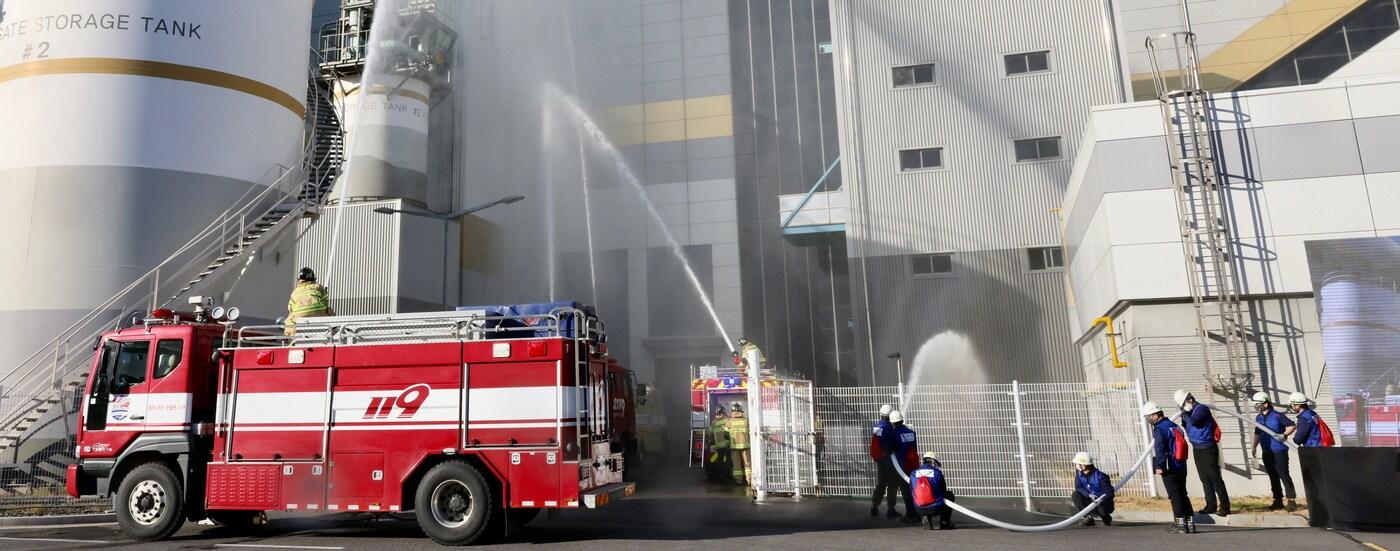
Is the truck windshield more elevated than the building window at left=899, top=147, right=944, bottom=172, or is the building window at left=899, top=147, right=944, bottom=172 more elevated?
the building window at left=899, top=147, right=944, bottom=172

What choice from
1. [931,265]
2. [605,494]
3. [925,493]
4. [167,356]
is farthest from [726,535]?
[931,265]

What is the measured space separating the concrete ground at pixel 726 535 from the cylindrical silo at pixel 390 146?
22.7 meters

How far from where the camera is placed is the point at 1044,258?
22.8m

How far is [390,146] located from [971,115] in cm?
2347

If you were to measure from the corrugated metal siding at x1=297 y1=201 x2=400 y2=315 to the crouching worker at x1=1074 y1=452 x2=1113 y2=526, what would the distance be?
2413 cm

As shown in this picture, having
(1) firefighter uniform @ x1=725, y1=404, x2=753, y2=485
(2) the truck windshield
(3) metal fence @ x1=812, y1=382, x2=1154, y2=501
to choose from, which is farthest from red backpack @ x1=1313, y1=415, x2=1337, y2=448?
(2) the truck windshield

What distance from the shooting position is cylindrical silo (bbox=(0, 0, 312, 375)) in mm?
16438

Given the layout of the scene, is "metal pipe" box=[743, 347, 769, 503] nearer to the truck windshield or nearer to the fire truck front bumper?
the fire truck front bumper

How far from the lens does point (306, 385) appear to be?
Result: 976cm

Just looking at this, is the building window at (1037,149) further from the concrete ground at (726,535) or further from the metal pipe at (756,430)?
the metal pipe at (756,430)

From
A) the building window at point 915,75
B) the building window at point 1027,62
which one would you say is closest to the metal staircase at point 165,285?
the building window at point 915,75

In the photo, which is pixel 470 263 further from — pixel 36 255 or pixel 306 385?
pixel 306 385

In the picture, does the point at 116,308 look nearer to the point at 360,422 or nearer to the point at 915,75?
the point at 360,422

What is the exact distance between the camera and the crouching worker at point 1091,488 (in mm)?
10516
